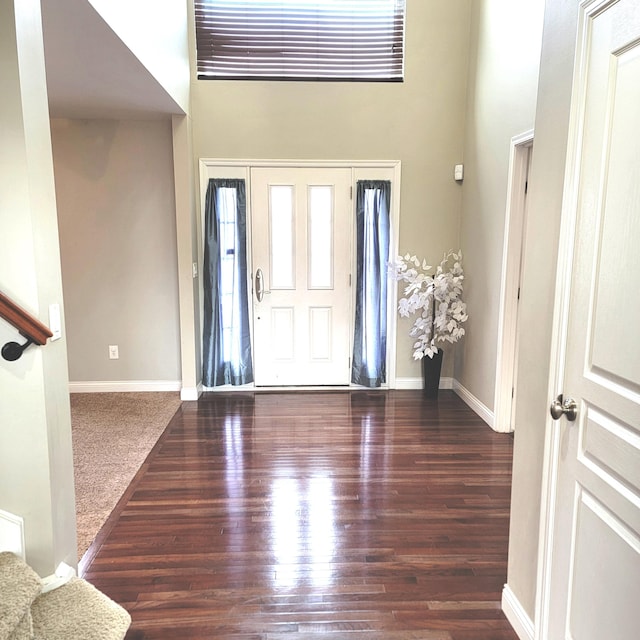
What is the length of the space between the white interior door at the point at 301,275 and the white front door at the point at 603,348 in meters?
3.12

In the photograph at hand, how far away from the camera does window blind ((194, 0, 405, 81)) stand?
4.15m

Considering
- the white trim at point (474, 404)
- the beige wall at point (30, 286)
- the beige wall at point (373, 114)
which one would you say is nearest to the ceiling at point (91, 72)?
the beige wall at point (373, 114)

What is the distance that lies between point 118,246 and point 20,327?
122 inches

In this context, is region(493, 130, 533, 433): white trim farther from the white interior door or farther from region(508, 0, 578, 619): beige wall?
region(508, 0, 578, 619): beige wall

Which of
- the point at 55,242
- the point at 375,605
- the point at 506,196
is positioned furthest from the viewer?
the point at 506,196

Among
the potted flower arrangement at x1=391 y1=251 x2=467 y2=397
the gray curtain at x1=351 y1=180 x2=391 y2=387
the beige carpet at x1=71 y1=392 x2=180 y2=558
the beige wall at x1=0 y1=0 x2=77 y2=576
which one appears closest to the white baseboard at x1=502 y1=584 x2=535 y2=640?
the beige wall at x1=0 y1=0 x2=77 y2=576

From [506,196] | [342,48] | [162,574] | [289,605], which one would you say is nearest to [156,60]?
[342,48]

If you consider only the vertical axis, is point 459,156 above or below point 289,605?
above

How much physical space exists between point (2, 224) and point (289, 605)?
5.54ft

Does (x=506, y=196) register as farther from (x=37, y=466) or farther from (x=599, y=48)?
(x=37, y=466)

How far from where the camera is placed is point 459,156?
14.3 ft

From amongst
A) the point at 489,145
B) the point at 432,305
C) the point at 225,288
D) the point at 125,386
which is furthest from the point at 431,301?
the point at 125,386

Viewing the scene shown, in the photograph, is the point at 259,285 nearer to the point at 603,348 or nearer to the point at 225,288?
the point at 225,288

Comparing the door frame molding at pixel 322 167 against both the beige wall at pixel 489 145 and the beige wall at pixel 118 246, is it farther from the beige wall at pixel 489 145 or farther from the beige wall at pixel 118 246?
the beige wall at pixel 489 145
